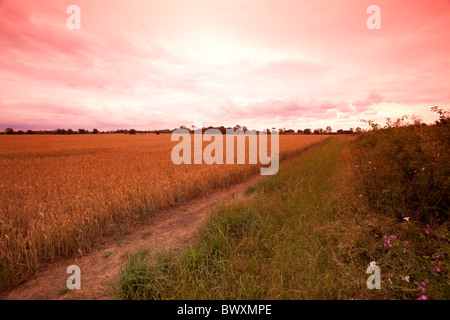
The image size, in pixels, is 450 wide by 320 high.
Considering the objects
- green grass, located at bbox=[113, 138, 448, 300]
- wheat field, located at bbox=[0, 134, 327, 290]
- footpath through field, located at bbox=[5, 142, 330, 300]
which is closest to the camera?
green grass, located at bbox=[113, 138, 448, 300]

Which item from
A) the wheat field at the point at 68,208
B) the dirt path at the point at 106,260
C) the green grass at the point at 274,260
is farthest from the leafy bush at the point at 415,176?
the wheat field at the point at 68,208

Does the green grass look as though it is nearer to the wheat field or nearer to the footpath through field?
the footpath through field

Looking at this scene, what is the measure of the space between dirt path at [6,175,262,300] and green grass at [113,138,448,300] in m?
0.49

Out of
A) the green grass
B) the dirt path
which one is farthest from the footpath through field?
the green grass

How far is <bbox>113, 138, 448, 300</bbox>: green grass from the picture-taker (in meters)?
2.59

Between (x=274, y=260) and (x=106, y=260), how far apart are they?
3330 millimetres

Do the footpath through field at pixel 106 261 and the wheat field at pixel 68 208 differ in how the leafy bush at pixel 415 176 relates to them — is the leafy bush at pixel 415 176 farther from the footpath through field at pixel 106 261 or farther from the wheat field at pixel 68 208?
the wheat field at pixel 68 208

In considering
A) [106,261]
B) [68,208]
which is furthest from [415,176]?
[68,208]

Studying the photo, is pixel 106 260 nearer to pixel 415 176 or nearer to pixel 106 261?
pixel 106 261
